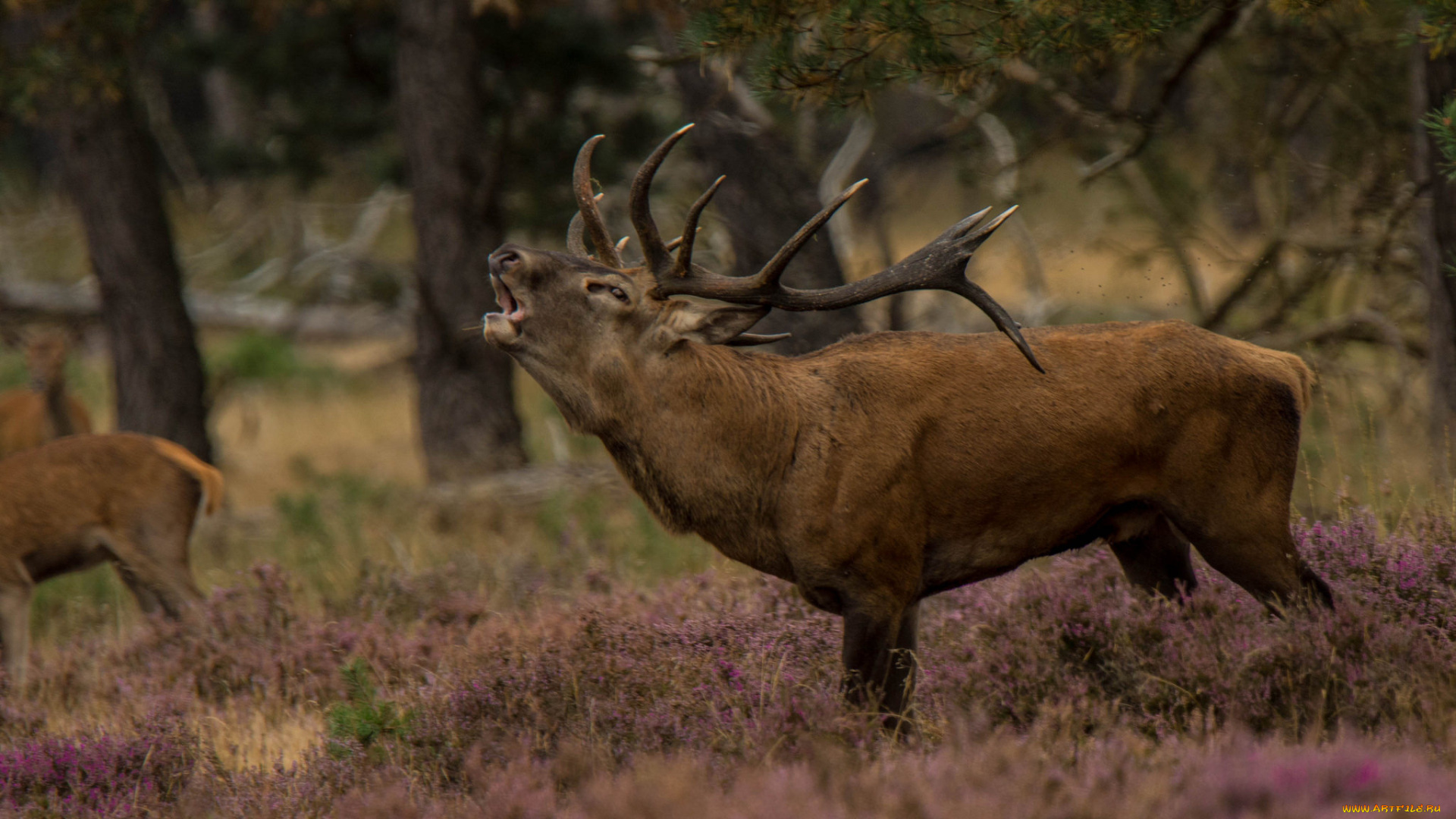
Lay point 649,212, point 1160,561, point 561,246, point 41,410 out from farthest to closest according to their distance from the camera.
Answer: point 561,246, point 41,410, point 1160,561, point 649,212

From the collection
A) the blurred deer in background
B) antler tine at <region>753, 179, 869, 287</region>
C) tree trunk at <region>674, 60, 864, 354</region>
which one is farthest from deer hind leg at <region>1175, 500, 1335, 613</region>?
the blurred deer in background

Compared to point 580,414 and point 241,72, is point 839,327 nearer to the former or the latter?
point 580,414

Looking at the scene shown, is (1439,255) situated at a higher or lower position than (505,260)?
lower

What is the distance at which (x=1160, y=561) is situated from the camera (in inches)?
204

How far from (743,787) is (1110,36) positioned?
3.22 meters

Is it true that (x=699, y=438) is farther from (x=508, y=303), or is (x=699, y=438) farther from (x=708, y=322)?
(x=508, y=303)

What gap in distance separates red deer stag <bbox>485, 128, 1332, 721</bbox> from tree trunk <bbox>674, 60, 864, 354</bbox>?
10.4ft

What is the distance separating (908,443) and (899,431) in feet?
0.17

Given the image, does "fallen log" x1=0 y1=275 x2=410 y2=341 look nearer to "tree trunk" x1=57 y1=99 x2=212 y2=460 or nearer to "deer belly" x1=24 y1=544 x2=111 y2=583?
"tree trunk" x1=57 y1=99 x2=212 y2=460

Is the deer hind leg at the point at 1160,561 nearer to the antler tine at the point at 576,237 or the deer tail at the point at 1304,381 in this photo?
the deer tail at the point at 1304,381

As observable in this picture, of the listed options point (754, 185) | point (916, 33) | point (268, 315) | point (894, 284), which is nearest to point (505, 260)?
point (894, 284)

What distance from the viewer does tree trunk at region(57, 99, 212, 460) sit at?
34.4 feet

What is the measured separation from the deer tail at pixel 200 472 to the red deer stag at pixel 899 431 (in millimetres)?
3856

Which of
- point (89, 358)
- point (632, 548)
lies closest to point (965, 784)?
point (632, 548)
